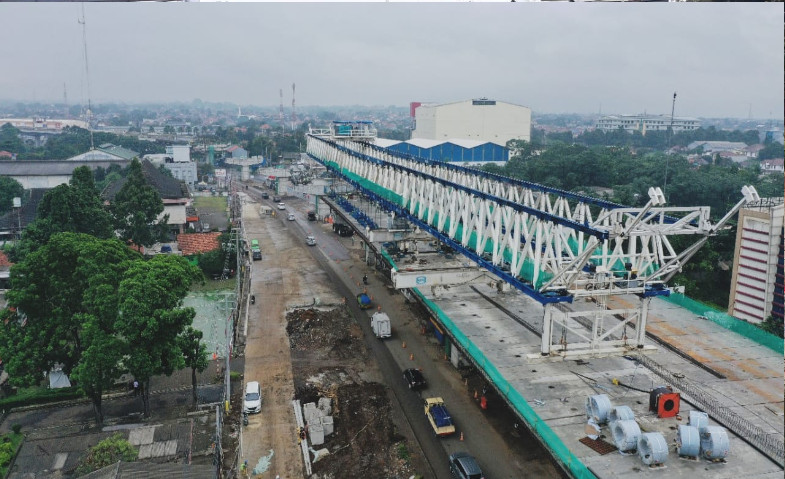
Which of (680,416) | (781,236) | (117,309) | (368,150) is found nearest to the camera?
(680,416)

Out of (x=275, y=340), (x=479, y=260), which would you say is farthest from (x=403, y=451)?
(x=275, y=340)

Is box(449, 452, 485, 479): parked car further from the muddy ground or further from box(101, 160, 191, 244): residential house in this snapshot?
box(101, 160, 191, 244): residential house

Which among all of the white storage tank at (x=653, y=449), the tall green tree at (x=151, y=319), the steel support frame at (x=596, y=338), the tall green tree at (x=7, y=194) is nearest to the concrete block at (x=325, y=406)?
the tall green tree at (x=151, y=319)

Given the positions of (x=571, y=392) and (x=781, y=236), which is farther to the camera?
(x=781, y=236)

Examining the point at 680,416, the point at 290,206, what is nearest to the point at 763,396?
the point at 680,416

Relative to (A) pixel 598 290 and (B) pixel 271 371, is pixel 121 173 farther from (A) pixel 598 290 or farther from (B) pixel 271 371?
(A) pixel 598 290

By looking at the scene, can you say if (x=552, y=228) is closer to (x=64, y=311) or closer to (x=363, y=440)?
(x=363, y=440)
